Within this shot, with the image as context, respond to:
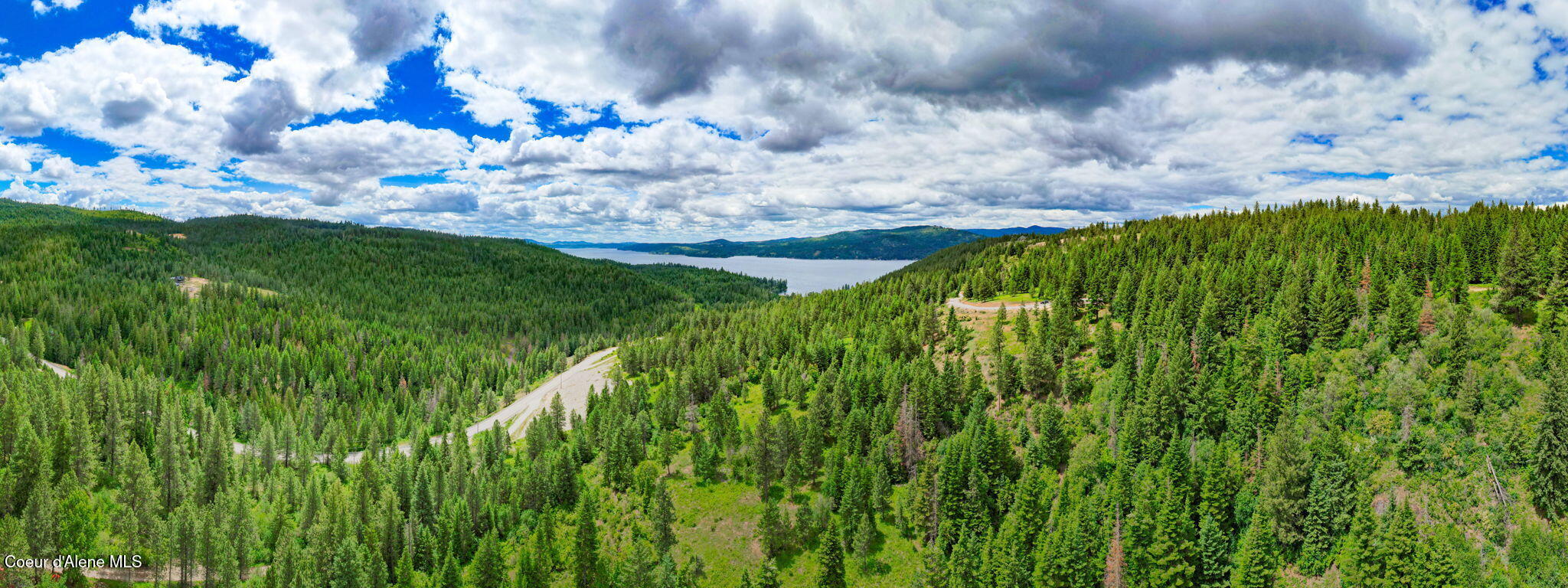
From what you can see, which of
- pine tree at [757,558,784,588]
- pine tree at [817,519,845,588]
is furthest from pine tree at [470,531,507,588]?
pine tree at [817,519,845,588]

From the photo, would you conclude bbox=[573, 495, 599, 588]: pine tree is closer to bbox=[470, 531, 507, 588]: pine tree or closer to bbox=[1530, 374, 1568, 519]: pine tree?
bbox=[470, 531, 507, 588]: pine tree

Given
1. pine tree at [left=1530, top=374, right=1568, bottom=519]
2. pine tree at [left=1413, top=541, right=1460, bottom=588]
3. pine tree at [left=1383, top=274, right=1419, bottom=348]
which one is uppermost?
pine tree at [left=1383, top=274, right=1419, bottom=348]

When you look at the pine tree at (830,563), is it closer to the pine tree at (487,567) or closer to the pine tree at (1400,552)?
the pine tree at (487,567)

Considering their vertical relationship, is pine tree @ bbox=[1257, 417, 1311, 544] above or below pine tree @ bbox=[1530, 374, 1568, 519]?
below

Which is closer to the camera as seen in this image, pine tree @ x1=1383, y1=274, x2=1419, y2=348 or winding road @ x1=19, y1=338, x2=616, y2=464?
pine tree @ x1=1383, y1=274, x2=1419, y2=348

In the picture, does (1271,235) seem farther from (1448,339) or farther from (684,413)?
(684,413)

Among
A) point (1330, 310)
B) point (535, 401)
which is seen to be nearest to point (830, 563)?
point (1330, 310)

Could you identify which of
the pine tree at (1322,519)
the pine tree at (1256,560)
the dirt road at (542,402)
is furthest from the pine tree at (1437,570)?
the dirt road at (542,402)
